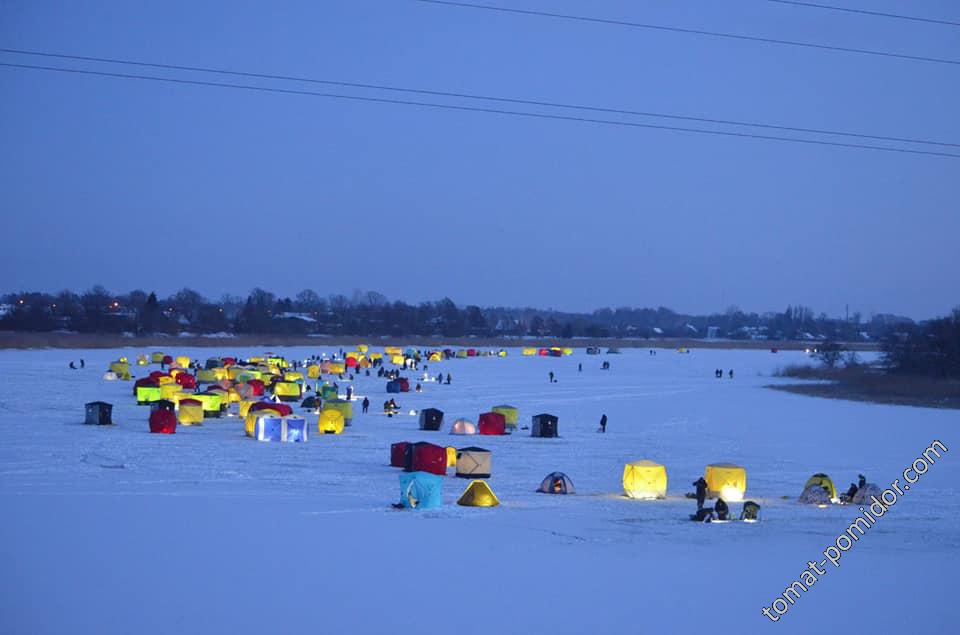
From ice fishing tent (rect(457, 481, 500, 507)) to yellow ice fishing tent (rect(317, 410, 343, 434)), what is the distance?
1205 centimetres

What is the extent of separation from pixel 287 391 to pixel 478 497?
2509 cm

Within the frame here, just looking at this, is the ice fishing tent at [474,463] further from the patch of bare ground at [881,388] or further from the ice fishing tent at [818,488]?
the patch of bare ground at [881,388]

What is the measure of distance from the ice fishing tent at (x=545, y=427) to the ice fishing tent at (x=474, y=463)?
8.52m

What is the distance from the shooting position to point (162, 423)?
2709 cm

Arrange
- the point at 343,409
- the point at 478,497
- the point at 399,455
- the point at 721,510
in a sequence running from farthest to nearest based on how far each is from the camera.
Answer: the point at 343,409
the point at 399,455
the point at 478,497
the point at 721,510

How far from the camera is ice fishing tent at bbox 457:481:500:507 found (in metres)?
16.9

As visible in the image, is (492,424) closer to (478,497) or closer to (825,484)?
(478,497)

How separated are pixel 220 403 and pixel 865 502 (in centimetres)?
2244

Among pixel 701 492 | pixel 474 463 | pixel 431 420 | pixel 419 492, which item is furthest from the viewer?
pixel 431 420

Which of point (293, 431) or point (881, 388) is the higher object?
point (881, 388)

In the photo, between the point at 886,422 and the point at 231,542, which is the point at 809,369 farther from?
the point at 231,542

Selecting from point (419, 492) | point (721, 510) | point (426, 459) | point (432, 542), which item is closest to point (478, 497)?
point (419, 492)

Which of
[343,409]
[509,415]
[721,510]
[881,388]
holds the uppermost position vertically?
[881,388]

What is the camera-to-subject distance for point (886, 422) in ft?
113
